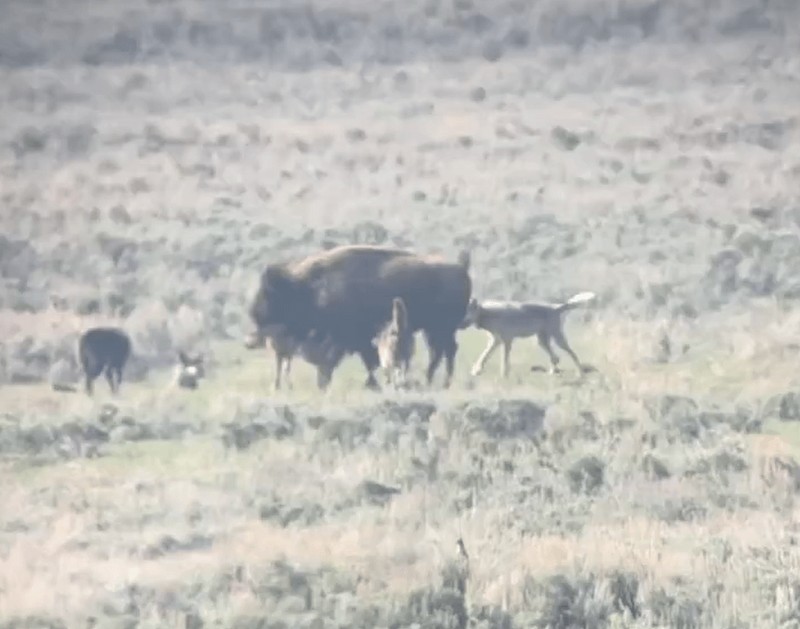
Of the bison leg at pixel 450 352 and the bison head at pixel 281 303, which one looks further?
the bison head at pixel 281 303

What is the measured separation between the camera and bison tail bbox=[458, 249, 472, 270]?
10.9 metres

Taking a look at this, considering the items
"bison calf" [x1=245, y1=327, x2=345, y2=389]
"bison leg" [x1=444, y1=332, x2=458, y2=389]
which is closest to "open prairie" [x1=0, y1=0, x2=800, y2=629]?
"bison leg" [x1=444, y1=332, x2=458, y2=389]

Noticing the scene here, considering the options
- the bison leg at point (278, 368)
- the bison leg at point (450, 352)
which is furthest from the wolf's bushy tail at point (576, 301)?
the bison leg at point (278, 368)

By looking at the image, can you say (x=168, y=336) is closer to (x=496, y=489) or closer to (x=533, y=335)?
(x=533, y=335)

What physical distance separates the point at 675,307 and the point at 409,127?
14.1 ft

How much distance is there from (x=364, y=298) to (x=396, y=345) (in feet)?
1.34

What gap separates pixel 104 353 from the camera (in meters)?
10.6

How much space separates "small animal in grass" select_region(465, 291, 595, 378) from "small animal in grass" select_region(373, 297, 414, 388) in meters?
0.38

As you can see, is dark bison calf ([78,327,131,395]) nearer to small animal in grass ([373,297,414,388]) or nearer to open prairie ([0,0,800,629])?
open prairie ([0,0,800,629])

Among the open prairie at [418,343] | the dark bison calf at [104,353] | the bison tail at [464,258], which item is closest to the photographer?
the open prairie at [418,343]

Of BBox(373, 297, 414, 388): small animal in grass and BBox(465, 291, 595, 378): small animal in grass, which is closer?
BBox(373, 297, 414, 388): small animal in grass

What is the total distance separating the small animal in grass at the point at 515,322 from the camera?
10578mm

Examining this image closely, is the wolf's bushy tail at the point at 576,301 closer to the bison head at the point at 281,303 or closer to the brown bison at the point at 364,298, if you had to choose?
the brown bison at the point at 364,298

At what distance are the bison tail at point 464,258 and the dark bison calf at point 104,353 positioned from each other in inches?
76.7
